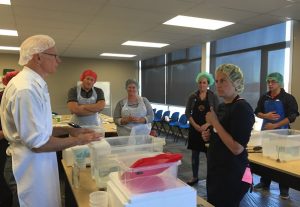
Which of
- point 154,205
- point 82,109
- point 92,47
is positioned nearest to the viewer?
point 154,205

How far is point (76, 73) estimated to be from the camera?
870 cm

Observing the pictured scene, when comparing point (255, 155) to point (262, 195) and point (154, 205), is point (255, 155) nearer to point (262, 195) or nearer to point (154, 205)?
point (262, 195)

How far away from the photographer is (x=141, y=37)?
17.1ft

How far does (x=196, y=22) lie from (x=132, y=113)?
6.74 feet

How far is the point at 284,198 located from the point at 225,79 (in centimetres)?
220

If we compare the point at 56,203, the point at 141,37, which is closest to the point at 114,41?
the point at 141,37

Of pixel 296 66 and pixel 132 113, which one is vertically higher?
pixel 296 66

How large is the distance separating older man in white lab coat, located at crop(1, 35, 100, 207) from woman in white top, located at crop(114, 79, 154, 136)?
53.2 inches

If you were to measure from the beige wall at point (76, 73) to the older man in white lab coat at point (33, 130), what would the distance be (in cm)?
717

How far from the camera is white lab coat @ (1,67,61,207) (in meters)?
1.28

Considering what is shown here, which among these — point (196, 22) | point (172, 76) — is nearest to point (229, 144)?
point (196, 22)

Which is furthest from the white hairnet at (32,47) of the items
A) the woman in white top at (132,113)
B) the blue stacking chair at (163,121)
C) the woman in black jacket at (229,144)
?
the blue stacking chair at (163,121)

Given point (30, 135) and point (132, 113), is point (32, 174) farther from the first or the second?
point (132, 113)

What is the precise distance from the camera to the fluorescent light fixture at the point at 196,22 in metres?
3.84
